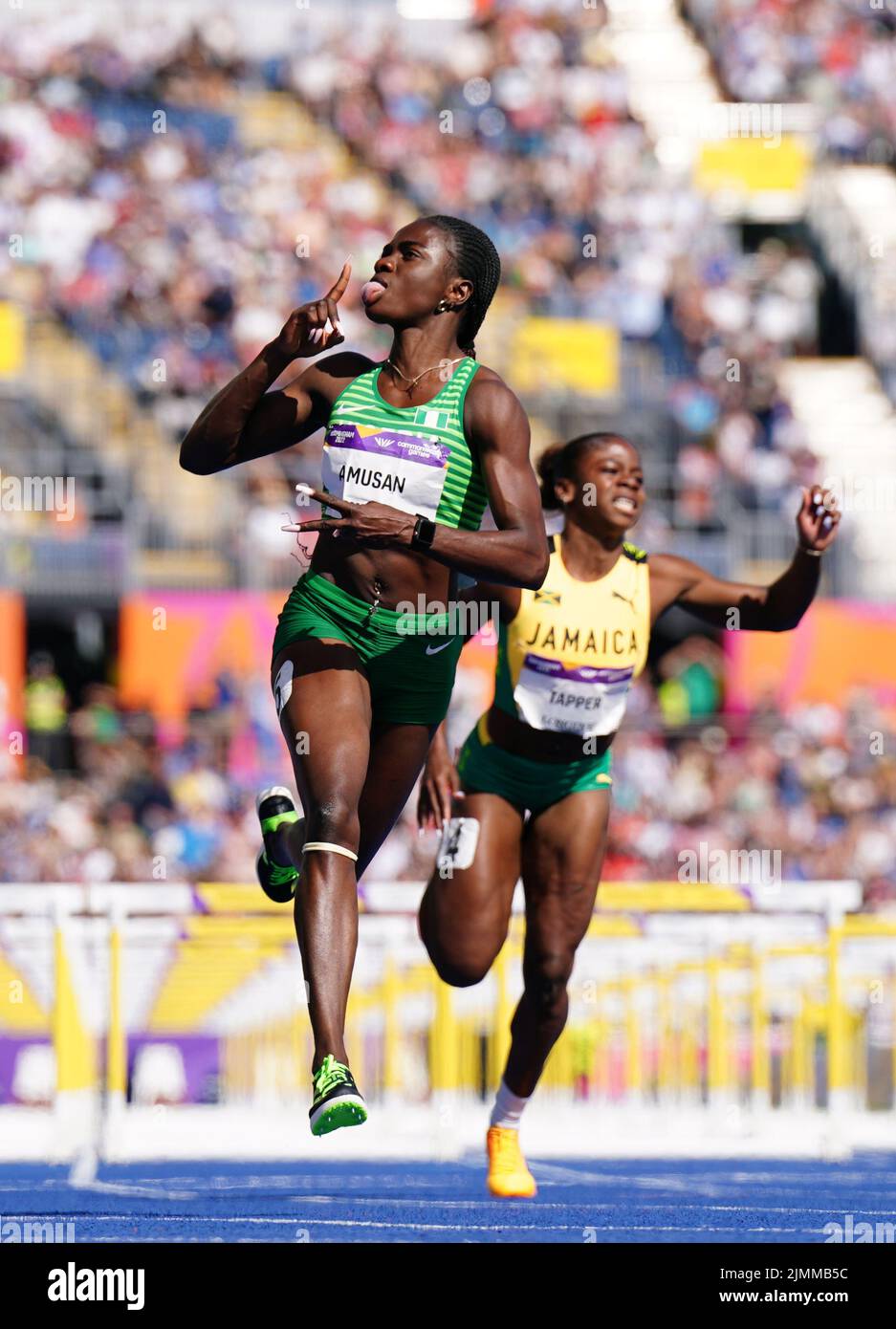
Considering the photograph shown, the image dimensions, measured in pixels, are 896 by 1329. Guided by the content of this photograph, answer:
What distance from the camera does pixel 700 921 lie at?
41.2 feet

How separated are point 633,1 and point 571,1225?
86.5 feet

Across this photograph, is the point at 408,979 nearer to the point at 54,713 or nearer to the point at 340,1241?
the point at 340,1241

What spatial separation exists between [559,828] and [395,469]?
7.54 feet

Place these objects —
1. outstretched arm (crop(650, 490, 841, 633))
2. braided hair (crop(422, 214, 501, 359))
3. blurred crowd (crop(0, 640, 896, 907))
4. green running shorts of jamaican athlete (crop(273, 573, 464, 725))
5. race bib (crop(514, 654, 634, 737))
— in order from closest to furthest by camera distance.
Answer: green running shorts of jamaican athlete (crop(273, 573, 464, 725)) < braided hair (crop(422, 214, 501, 359)) < outstretched arm (crop(650, 490, 841, 633)) < race bib (crop(514, 654, 634, 737)) < blurred crowd (crop(0, 640, 896, 907))

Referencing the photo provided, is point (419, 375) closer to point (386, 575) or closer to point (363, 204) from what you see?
point (386, 575)

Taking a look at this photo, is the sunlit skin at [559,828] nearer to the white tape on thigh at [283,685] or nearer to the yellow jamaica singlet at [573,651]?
the yellow jamaica singlet at [573,651]

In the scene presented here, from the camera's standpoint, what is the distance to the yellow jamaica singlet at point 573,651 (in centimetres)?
864

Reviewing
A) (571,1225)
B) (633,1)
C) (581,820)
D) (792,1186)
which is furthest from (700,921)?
(633,1)

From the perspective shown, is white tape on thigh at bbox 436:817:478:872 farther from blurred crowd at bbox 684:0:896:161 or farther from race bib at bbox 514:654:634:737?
blurred crowd at bbox 684:0:896:161

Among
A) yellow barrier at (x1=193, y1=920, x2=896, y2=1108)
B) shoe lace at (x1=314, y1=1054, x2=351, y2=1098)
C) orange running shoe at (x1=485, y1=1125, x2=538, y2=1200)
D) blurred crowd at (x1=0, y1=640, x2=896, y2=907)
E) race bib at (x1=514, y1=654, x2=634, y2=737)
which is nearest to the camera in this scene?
shoe lace at (x1=314, y1=1054, x2=351, y2=1098)

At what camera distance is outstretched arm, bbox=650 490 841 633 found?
8203mm

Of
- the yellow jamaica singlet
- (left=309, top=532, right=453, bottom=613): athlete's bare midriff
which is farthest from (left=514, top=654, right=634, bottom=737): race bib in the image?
(left=309, top=532, right=453, bottom=613): athlete's bare midriff

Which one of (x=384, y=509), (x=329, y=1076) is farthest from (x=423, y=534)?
(x=329, y=1076)

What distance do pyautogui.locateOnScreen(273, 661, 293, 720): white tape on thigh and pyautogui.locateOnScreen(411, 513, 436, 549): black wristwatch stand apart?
2.16 feet
